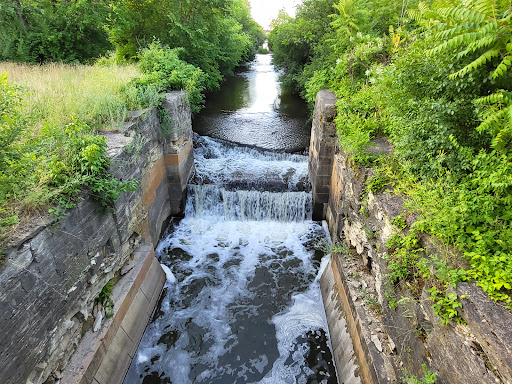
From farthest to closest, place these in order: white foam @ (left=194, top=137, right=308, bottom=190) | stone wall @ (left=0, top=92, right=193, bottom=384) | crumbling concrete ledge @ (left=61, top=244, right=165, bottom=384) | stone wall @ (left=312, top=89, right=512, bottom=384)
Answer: white foam @ (left=194, top=137, right=308, bottom=190)
crumbling concrete ledge @ (left=61, top=244, right=165, bottom=384)
stone wall @ (left=0, top=92, right=193, bottom=384)
stone wall @ (left=312, top=89, right=512, bottom=384)

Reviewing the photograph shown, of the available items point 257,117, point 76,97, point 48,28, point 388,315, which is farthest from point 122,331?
point 48,28

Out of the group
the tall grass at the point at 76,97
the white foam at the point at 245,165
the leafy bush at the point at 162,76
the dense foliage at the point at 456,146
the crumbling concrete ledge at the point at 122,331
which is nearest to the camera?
the dense foliage at the point at 456,146

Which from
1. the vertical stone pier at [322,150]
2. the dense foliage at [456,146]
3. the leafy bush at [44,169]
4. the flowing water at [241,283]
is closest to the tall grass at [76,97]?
the leafy bush at [44,169]

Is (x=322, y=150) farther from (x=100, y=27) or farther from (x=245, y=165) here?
(x=100, y=27)

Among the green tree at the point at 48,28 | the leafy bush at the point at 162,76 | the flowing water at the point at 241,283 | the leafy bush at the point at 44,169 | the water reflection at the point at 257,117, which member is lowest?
the flowing water at the point at 241,283

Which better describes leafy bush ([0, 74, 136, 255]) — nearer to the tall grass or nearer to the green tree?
the tall grass

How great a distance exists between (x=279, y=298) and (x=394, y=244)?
11.1ft

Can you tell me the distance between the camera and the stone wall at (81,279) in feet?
10.5

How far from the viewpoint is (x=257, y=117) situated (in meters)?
14.7

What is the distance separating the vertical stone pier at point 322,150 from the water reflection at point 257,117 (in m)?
2.92

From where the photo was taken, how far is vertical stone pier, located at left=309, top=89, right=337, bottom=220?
25.3 ft

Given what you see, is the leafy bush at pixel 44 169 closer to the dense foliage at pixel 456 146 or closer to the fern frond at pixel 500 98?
the dense foliage at pixel 456 146

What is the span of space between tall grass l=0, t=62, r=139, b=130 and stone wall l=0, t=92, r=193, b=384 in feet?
1.44

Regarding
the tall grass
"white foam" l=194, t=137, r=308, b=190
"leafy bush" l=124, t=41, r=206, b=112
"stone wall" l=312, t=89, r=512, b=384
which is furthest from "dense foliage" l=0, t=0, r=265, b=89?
"stone wall" l=312, t=89, r=512, b=384
